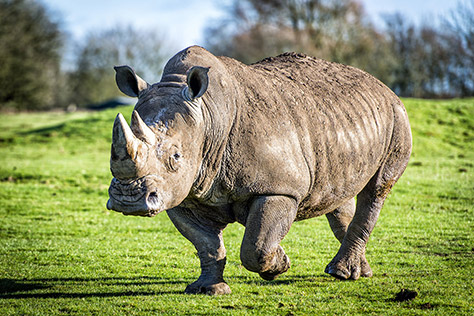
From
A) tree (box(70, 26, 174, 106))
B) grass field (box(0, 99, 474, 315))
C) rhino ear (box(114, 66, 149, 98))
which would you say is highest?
rhino ear (box(114, 66, 149, 98))

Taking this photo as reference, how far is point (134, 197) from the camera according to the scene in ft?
15.7

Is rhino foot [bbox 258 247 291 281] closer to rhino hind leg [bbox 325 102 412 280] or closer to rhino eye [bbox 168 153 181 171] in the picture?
rhino hind leg [bbox 325 102 412 280]

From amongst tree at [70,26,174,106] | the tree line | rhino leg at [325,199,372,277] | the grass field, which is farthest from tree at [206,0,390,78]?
rhino leg at [325,199,372,277]

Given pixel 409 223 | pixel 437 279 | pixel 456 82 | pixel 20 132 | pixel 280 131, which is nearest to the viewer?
pixel 280 131

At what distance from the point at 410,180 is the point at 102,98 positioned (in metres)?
40.1

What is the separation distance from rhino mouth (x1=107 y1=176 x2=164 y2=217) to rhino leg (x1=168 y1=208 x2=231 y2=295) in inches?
56.1

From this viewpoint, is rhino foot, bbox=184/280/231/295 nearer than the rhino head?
No

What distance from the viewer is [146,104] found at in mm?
5336

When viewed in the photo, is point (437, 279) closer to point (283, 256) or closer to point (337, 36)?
point (283, 256)

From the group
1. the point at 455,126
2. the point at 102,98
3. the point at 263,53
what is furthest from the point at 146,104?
the point at 102,98

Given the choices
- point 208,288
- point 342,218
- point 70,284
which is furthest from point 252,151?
point 70,284

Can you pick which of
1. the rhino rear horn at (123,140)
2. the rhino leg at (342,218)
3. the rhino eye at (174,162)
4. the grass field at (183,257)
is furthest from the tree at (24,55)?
the rhino rear horn at (123,140)

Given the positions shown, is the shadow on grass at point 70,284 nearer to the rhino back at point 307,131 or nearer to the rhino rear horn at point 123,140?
the rhino back at point 307,131

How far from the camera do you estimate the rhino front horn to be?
454 centimetres
